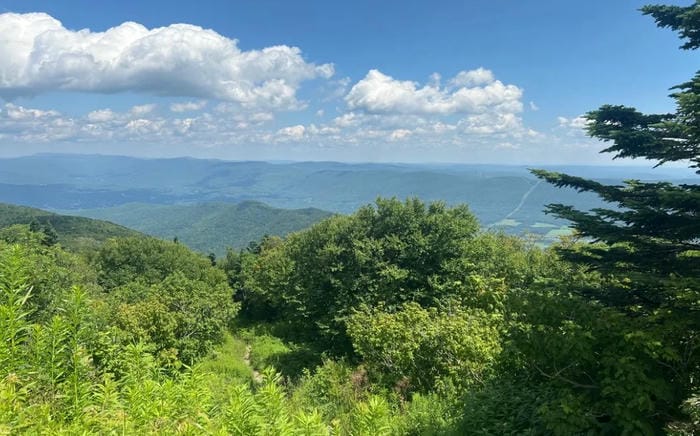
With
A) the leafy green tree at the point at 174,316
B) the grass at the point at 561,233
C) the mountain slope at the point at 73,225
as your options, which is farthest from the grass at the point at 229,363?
the mountain slope at the point at 73,225

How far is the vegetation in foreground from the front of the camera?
3.80 m

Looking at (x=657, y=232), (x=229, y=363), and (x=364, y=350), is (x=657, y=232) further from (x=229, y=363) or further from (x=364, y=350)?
(x=229, y=363)

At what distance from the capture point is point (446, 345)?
12883 mm

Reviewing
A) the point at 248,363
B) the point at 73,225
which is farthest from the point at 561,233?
the point at 73,225

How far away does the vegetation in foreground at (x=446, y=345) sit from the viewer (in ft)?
12.5

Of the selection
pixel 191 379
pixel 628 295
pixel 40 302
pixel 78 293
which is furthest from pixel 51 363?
pixel 40 302

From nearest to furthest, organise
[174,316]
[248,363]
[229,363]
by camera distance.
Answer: [174,316] → [229,363] → [248,363]

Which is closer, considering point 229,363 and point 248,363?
point 229,363

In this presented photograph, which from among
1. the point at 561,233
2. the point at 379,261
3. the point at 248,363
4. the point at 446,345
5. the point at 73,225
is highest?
the point at 379,261

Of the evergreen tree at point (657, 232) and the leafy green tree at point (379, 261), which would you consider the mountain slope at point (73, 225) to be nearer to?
the leafy green tree at point (379, 261)

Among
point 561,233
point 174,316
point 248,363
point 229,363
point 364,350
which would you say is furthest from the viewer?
point 561,233

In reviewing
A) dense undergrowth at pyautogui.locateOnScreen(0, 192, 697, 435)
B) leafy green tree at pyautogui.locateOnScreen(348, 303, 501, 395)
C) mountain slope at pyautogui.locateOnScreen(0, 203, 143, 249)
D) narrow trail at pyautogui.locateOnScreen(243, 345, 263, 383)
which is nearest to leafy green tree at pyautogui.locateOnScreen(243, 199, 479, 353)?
dense undergrowth at pyautogui.locateOnScreen(0, 192, 697, 435)

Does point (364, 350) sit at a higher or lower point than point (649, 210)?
lower

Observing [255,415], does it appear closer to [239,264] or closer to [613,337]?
[613,337]
